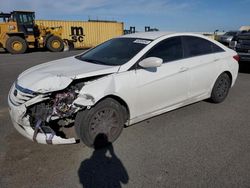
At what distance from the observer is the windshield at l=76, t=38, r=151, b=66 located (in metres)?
3.54

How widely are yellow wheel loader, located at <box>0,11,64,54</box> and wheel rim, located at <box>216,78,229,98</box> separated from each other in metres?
15.4

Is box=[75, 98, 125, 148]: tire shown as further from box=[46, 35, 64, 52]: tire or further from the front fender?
box=[46, 35, 64, 52]: tire

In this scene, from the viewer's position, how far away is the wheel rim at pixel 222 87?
15.7ft

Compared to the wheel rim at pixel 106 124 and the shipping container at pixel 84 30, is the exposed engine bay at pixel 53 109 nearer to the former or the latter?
the wheel rim at pixel 106 124

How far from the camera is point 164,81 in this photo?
3.65 metres

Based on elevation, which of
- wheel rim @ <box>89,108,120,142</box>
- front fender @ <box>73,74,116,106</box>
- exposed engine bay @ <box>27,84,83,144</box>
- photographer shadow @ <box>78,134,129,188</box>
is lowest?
photographer shadow @ <box>78,134,129,188</box>

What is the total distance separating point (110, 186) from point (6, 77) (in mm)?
6840

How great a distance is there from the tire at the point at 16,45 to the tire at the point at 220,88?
1537 cm

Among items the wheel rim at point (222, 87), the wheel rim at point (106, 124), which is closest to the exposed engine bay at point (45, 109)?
the wheel rim at point (106, 124)

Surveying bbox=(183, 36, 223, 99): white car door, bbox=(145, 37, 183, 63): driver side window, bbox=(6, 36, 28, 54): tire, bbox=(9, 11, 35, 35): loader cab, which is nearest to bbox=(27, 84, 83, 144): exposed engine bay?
bbox=(145, 37, 183, 63): driver side window

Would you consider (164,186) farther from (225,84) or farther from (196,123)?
(225,84)

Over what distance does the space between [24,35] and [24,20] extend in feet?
3.78

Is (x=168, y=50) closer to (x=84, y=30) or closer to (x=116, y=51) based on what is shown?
(x=116, y=51)

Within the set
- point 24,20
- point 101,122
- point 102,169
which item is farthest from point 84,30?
point 102,169
